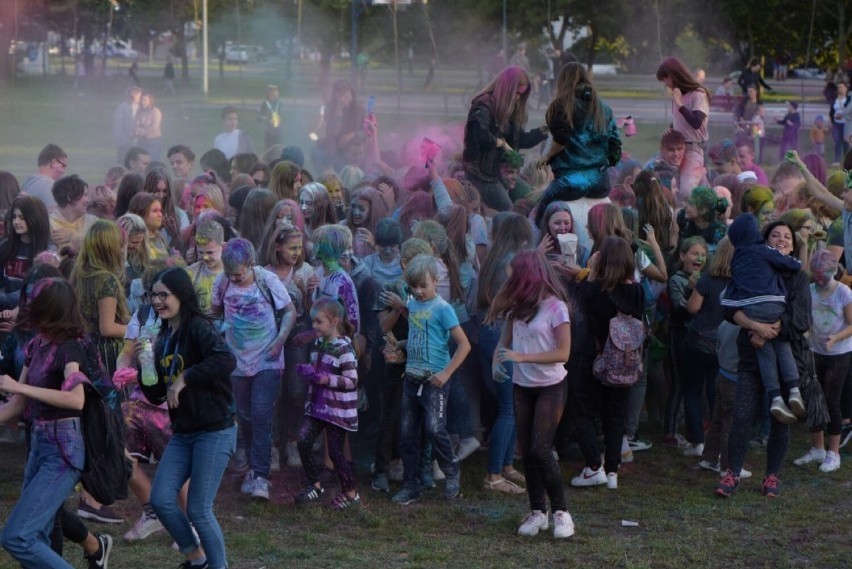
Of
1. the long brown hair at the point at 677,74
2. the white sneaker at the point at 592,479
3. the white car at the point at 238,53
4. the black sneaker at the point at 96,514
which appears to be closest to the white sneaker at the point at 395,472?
the white sneaker at the point at 592,479

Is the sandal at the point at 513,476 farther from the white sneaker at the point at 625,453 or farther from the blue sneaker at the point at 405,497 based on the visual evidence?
the white sneaker at the point at 625,453

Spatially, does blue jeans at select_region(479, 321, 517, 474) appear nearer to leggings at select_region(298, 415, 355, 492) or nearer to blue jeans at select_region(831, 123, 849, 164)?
leggings at select_region(298, 415, 355, 492)

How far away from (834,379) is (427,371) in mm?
3296

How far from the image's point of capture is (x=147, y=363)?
6.15 meters

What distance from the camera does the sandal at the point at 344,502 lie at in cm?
759

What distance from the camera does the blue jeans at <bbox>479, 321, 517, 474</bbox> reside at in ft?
26.3

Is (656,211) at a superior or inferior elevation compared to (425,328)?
superior

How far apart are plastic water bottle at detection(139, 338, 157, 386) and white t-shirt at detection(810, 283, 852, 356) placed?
4990 mm

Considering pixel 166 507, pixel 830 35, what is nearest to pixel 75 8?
pixel 830 35

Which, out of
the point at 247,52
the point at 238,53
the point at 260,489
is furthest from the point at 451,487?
the point at 247,52

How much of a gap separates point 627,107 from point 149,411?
109ft

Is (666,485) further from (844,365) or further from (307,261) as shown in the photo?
(307,261)

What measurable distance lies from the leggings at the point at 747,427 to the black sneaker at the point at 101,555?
4010 millimetres

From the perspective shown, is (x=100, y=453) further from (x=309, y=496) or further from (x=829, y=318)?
(x=829, y=318)
